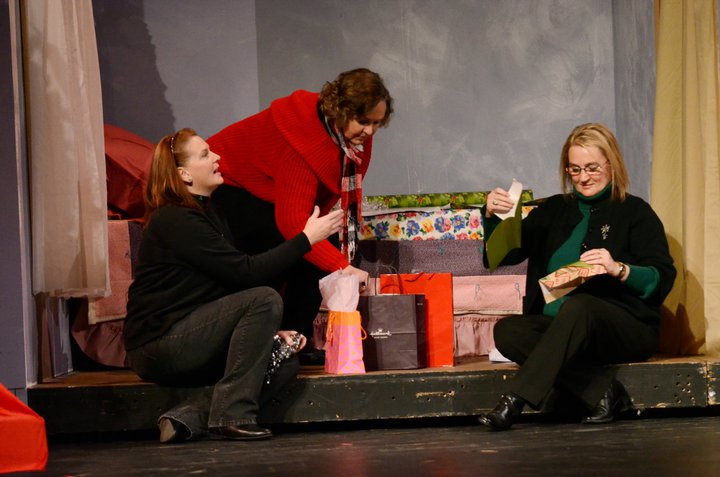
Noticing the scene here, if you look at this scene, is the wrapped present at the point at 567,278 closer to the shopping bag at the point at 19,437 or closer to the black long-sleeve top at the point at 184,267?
the black long-sleeve top at the point at 184,267

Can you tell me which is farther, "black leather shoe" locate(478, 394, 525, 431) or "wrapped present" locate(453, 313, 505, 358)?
"wrapped present" locate(453, 313, 505, 358)

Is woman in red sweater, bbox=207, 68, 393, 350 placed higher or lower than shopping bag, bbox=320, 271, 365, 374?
higher

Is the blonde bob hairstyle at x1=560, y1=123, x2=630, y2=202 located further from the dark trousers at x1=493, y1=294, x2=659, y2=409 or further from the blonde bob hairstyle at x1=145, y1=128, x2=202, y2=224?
the blonde bob hairstyle at x1=145, y1=128, x2=202, y2=224

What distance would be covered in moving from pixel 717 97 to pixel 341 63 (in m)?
2.74

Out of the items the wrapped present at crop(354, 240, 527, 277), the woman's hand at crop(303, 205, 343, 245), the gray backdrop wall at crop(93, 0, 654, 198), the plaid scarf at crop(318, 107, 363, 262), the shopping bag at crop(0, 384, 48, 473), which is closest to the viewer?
the shopping bag at crop(0, 384, 48, 473)

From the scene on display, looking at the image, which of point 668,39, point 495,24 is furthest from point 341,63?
point 668,39

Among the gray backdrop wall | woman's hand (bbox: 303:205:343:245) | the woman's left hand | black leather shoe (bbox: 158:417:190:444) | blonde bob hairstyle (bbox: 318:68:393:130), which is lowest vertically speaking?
black leather shoe (bbox: 158:417:190:444)

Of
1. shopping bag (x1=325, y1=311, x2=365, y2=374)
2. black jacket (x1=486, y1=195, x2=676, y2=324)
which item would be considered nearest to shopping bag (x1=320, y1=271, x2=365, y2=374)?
shopping bag (x1=325, y1=311, x2=365, y2=374)

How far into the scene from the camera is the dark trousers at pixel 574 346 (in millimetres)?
3098

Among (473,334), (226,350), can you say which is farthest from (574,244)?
(226,350)

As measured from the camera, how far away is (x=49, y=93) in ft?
11.3

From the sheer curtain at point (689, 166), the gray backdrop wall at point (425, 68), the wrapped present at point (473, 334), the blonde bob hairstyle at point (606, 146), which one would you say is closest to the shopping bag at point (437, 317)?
the wrapped present at point (473, 334)

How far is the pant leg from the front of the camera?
10.2 feet

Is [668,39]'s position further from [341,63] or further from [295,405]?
[341,63]
